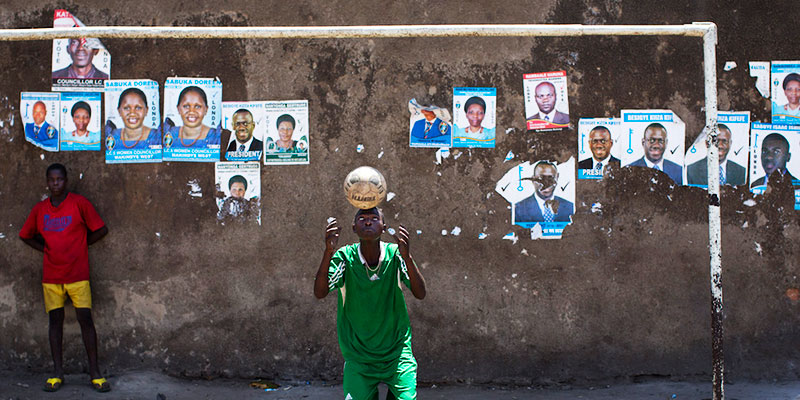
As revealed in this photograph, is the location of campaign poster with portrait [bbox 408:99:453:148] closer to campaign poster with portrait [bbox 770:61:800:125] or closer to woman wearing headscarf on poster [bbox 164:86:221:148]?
woman wearing headscarf on poster [bbox 164:86:221:148]

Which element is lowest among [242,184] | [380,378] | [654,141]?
[380,378]

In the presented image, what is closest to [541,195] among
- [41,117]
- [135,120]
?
[135,120]

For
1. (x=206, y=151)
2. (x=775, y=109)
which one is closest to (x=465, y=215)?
(x=206, y=151)

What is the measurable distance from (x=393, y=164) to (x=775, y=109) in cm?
284

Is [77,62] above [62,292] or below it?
above

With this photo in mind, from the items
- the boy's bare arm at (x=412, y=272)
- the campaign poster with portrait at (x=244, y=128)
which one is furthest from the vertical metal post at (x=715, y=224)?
the campaign poster with portrait at (x=244, y=128)

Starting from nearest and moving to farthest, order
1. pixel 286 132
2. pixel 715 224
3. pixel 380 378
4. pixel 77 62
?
pixel 380 378 → pixel 715 224 → pixel 286 132 → pixel 77 62

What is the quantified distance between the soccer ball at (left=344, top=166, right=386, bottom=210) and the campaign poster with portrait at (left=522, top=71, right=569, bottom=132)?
2154 mm

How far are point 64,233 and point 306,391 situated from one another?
2127 millimetres

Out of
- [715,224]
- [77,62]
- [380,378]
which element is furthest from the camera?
[77,62]

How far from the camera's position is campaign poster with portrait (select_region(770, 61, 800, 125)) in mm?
5492

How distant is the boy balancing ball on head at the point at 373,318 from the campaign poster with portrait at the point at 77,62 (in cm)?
294

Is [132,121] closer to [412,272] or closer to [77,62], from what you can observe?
[77,62]

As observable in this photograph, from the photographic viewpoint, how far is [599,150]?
5.53 m
